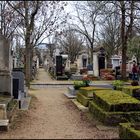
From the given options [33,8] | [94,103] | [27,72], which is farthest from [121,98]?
[27,72]

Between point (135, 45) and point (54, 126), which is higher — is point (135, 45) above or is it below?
above

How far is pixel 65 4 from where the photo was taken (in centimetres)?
2672

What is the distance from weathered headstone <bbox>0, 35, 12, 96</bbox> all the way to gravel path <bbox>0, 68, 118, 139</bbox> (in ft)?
4.00

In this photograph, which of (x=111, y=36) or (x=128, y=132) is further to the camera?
(x=111, y=36)

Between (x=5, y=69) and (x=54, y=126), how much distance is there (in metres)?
4.96

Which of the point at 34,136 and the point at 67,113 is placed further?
the point at 67,113

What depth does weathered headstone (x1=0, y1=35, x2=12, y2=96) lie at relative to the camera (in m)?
A: 16.0

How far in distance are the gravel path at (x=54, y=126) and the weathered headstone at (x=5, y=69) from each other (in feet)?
4.00

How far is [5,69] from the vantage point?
16.2m

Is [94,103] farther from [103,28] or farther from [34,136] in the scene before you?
[103,28]

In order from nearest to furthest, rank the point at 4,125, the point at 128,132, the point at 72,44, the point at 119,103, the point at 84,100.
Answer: the point at 128,132 < the point at 4,125 < the point at 119,103 < the point at 84,100 < the point at 72,44

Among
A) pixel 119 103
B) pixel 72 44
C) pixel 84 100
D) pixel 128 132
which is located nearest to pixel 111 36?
pixel 72 44

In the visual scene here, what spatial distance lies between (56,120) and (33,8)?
479 inches

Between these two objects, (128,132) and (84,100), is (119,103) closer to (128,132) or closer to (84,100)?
(128,132)
